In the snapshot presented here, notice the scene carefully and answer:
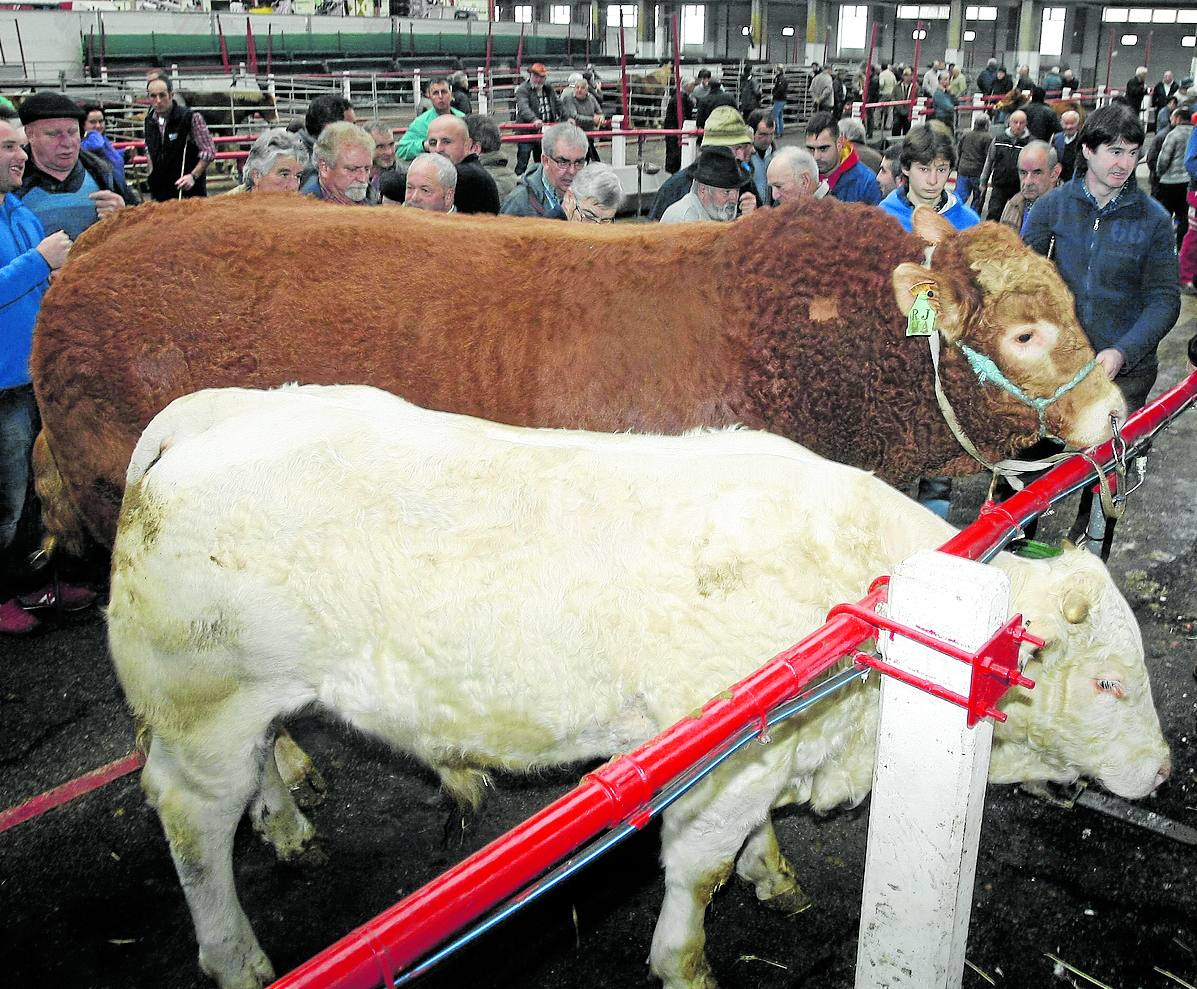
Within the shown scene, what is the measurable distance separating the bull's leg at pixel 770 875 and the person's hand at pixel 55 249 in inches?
138

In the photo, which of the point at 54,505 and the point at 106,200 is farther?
the point at 106,200

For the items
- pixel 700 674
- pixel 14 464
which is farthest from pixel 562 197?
pixel 700 674

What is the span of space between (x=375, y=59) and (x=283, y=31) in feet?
10.1

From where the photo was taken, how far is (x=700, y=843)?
2.51 metres

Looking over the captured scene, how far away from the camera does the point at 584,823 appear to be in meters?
1.38

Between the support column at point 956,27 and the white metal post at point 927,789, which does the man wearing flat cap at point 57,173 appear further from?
the support column at point 956,27

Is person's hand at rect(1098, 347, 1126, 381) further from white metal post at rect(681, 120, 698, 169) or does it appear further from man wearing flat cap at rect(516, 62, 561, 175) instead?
man wearing flat cap at rect(516, 62, 561, 175)

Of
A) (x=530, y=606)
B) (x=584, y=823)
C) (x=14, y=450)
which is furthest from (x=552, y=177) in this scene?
(x=584, y=823)

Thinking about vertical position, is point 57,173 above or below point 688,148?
above

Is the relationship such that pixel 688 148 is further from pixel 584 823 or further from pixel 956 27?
pixel 956 27

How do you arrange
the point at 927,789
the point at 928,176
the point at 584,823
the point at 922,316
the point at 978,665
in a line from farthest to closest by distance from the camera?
the point at 928,176, the point at 922,316, the point at 927,789, the point at 978,665, the point at 584,823

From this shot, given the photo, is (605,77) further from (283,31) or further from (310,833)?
(310,833)

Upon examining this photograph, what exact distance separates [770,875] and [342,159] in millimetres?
4170

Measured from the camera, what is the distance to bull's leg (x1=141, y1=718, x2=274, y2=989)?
2.63 metres
